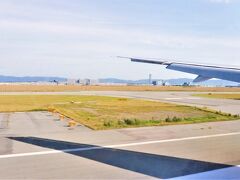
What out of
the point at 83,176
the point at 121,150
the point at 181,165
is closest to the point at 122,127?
the point at 121,150

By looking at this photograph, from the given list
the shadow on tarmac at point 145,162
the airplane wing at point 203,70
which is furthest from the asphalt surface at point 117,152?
the airplane wing at point 203,70

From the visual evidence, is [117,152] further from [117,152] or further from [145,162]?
[145,162]

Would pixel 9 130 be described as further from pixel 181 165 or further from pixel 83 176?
pixel 181 165

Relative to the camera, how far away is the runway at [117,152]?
10.6 meters

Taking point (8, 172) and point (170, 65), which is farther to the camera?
point (170, 65)

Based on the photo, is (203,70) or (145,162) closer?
(203,70)

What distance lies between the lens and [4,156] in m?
12.2

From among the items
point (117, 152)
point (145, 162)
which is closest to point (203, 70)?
point (145, 162)

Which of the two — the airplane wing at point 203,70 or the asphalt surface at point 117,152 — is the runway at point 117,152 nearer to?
the asphalt surface at point 117,152

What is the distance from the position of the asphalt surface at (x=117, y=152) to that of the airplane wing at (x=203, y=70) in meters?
3.13

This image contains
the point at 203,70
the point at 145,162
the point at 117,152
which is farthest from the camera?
the point at 117,152

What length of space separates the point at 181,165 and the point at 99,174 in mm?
3021

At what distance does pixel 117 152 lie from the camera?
13289mm

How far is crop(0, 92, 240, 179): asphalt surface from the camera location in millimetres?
10547
